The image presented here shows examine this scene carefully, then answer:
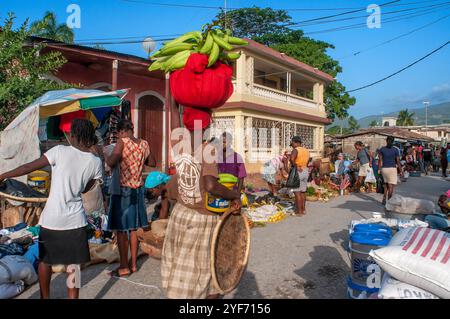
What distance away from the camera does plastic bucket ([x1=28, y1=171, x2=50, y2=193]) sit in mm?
6168

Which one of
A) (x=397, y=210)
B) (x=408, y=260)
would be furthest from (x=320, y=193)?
(x=408, y=260)

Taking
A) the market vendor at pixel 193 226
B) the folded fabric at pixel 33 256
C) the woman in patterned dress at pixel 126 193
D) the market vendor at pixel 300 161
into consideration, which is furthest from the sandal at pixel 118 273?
the market vendor at pixel 300 161

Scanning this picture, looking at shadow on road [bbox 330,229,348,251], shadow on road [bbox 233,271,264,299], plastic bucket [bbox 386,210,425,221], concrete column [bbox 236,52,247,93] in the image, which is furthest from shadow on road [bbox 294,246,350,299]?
concrete column [bbox 236,52,247,93]

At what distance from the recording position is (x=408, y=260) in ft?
8.28

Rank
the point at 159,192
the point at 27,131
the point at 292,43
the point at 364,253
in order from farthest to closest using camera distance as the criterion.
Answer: the point at 292,43, the point at 159,192, the point at 27,131, the point at 364,253

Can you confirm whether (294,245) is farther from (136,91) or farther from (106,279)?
(136,91)

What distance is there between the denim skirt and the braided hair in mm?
1269

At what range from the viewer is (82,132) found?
122 inches

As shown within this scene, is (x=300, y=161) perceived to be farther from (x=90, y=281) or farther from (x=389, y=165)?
(x=90, y=281)

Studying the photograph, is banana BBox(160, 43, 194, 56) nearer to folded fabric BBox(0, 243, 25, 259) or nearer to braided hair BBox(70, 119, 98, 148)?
braided hair BBox(70, 119, 98, 148)

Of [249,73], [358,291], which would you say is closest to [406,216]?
Result: [358,291]

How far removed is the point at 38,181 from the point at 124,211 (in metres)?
2.72

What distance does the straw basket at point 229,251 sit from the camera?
2.64 metres

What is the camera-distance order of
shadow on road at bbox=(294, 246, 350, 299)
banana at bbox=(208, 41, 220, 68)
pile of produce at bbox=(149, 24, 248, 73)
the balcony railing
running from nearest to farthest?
banana at bbox=(208, 41, 220, 68), pile of produce at bbox=(149, 24, 248, 73), shadow on road at bbox=(294, 246, 350, 299), the balcony railing
